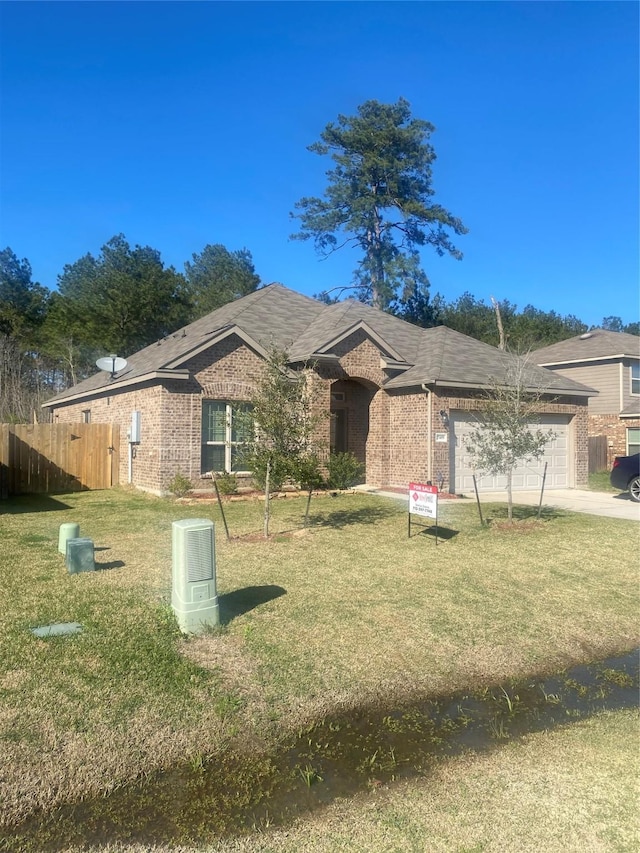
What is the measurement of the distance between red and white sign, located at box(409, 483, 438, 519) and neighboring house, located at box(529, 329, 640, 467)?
60.4 ft

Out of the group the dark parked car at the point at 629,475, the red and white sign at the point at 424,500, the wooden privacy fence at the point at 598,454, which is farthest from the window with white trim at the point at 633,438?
the red and white sign at the point at 424,500

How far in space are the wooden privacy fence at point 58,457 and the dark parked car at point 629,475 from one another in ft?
47.4

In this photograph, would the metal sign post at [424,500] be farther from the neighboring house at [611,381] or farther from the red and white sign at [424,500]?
the neighboring house at [611,381]

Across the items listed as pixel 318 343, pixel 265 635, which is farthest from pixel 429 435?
pixel 265 635

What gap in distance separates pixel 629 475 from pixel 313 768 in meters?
Result: 14.7

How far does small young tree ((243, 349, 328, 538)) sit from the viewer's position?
9.37 metres

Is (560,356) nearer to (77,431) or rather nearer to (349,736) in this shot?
(77,431)

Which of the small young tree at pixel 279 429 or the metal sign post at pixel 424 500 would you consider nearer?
the metal sign post at pixel 424 500

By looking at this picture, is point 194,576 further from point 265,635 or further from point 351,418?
point 351,418

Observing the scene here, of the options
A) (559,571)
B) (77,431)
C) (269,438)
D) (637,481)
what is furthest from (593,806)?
(77,431)

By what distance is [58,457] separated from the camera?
16516 mm

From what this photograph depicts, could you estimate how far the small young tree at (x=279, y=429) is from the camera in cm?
937

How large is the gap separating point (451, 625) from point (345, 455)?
29.2 feet

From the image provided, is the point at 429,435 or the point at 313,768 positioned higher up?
the point at 429,435
